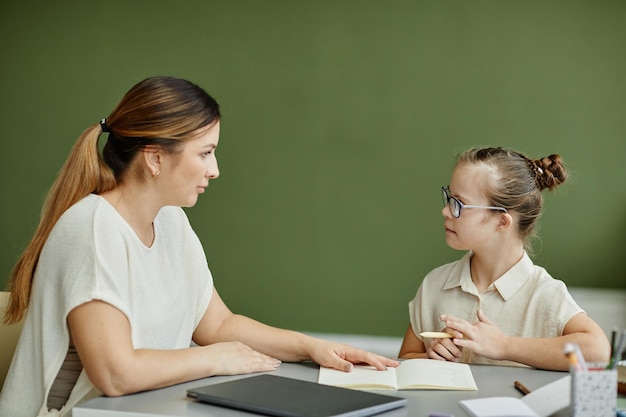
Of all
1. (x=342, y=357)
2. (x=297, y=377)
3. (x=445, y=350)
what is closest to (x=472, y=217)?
(x=445, y=350)

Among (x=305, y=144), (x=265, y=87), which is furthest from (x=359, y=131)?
(x=265, y=87)

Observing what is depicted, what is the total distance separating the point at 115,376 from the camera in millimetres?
1614

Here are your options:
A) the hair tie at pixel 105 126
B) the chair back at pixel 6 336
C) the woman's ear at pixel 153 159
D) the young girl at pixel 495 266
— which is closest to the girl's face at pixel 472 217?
the young girl at pixel 495 266

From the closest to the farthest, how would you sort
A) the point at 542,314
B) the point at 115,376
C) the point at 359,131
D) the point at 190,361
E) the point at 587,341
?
1. the point at 115,376
2. the point at 190,361
3. the point at 587,341
4. the point at 542,314
5. the point at 359,131

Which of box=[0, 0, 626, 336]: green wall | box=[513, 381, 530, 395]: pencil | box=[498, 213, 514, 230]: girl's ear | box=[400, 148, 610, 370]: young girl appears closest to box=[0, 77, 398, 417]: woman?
box=[513, 381, 530, 395]: pencil

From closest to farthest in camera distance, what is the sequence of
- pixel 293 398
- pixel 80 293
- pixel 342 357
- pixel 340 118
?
pixel 293 398 < pixel 80 293 < pixel 342 357 < pixel 340 118

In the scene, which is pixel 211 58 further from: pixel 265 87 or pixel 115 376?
pixel 115 376

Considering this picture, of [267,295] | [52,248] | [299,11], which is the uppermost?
[299,11]

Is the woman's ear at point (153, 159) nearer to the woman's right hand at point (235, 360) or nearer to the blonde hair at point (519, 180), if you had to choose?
the woman's right hand at point (235, 360)

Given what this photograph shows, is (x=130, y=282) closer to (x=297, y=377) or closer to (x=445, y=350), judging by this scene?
(x=297, y=377)

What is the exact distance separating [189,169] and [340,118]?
1819mm

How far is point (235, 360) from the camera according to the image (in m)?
1.81

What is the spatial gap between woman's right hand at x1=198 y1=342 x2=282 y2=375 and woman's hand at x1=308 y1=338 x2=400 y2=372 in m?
0.10

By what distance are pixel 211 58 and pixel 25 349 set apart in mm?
2293
